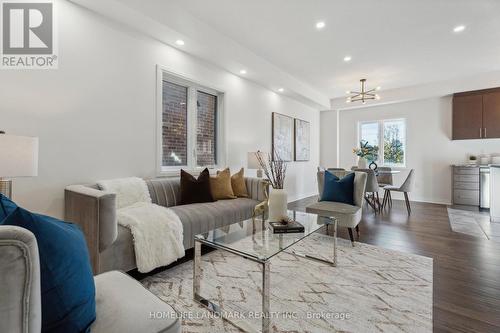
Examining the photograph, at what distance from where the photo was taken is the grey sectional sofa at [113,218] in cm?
188

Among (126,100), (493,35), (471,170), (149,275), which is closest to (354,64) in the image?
(493,35)

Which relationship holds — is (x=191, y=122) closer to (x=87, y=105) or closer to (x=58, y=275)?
(x=87, y=105)

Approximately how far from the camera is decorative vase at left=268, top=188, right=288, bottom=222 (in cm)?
222

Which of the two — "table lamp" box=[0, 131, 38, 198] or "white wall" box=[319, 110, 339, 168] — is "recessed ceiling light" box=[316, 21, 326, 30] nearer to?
"table lamp" box=[0, 131, 38, 198]

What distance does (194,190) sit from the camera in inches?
124

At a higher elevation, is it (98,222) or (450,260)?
(98,222)

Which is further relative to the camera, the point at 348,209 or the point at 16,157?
the point at 348,209

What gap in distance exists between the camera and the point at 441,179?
5.88 metres

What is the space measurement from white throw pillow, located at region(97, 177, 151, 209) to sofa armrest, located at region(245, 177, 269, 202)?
57.7 inches

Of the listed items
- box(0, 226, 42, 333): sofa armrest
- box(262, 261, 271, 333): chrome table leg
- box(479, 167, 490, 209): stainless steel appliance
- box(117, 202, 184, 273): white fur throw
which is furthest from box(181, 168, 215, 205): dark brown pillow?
box(479, 167, 490, 209): stainless steel appliance

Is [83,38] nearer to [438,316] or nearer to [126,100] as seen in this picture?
[126,100]

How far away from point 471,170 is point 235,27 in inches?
221

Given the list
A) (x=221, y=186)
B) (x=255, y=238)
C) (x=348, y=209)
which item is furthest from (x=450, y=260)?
(x=221, y=186)

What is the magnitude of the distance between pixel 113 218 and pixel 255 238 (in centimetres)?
113
